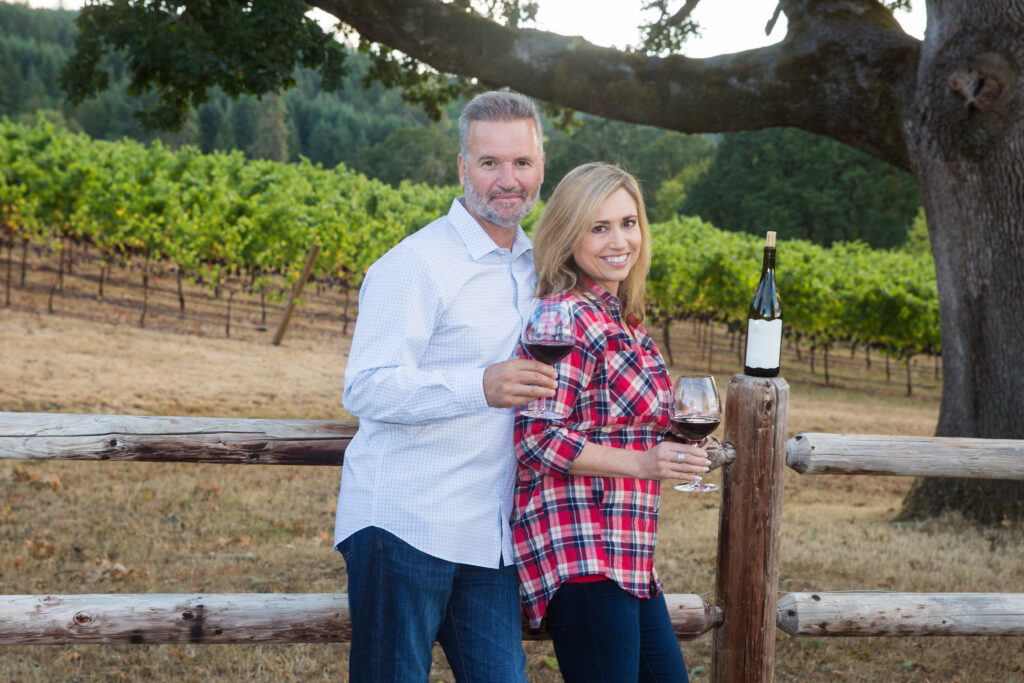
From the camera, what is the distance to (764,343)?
8.49ft

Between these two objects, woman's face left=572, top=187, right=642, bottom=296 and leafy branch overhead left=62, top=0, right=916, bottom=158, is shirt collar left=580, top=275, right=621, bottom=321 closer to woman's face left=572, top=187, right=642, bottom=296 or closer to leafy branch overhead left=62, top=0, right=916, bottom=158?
woman's face left=572, top=187, right=642, bottom=296

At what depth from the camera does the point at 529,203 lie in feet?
7.55

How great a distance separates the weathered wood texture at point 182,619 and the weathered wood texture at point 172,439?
1.36ft

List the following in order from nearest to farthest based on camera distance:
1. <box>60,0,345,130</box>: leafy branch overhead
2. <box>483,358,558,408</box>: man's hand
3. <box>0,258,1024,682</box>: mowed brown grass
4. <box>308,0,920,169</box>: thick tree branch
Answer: <box>483,358,558,408</box>: man's hand → <box>0,258,1024,682</box>: mowed brown grass → <box>308,0,920,169</box>: thick tree branch → <box>60,0,345,130</box>: leafy branch overhead

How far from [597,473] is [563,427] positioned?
138mm

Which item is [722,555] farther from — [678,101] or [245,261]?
[245,261]

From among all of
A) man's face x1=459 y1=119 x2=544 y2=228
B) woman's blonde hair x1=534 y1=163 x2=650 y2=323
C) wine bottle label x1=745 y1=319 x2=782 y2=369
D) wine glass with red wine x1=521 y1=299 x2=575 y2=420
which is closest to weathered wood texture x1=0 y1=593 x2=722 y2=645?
wine bottle label x1=745 y1=319 x2=782 y2=369

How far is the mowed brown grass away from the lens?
432 centimetres

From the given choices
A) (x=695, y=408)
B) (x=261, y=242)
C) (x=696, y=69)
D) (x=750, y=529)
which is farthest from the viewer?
(x=261, y=242)

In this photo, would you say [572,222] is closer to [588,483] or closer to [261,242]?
[588,483]

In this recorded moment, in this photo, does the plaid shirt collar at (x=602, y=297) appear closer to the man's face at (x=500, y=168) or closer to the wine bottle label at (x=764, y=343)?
the man's face at (x=500, y=168)

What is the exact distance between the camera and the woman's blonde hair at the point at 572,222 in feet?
7.40

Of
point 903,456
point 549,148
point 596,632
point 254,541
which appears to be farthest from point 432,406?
point 549,148

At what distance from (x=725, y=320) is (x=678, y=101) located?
15610 millimetres
